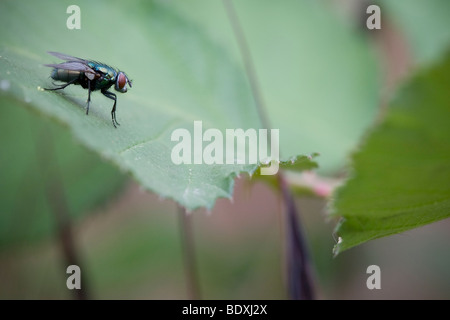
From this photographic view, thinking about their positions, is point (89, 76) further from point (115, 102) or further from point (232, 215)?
point (232, 215)

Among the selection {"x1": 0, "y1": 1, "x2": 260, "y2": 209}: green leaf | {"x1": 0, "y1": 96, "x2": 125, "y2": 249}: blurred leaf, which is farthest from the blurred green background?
{"x1": 0, "y1": 1, "x2": 260, "y2": 209}: green leaf

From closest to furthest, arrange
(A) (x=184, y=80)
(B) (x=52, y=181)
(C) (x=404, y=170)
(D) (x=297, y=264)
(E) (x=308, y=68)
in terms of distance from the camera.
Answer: (C) (x=404, y=170) < (D) (x=297, y=264) < (A) (x=184, y=80) < (B) (x=52, y=181) < (E) (x=308, y=68)

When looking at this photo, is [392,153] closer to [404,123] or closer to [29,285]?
[404,123]

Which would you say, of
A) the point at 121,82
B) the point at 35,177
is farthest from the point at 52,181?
the point at 121,82

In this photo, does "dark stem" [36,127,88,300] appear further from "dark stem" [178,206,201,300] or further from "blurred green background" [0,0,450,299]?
"dark stem" [178,206,201,300]

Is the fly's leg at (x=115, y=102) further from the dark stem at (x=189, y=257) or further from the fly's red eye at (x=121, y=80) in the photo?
the dark stem at (x=189, y=257)

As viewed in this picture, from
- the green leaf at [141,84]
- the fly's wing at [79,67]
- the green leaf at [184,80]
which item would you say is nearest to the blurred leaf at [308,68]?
the green leaf at [184,80]
